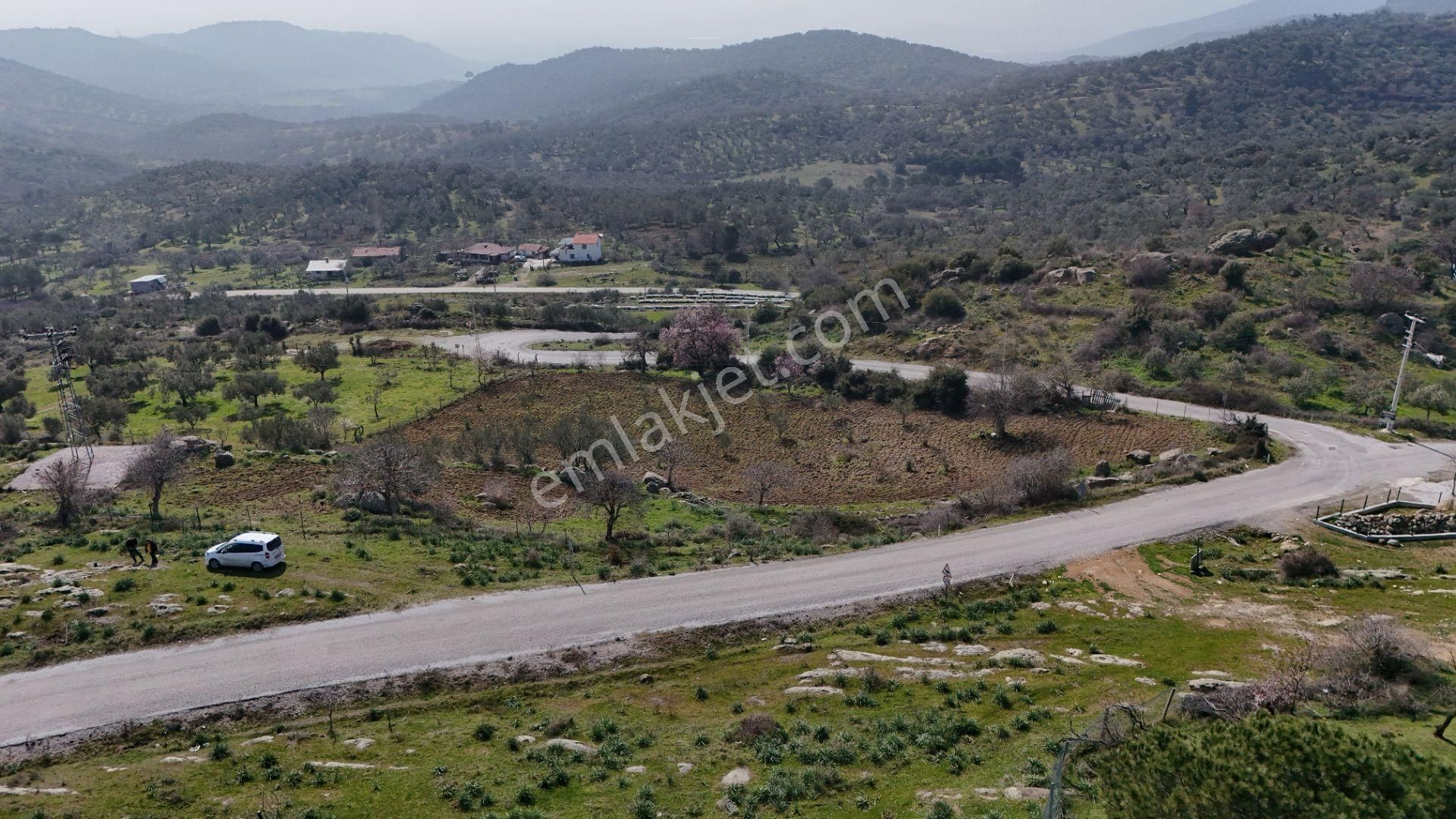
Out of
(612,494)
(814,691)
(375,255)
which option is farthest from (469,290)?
(814,691)

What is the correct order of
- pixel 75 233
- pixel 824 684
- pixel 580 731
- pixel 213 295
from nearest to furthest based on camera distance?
pixel 580 731 < pixel 824 684 < pixel 213 295 < pixel 75 233

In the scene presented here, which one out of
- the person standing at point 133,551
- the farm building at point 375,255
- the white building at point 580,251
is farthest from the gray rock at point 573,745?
the farm building at point 375,255

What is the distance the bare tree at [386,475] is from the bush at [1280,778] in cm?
2792

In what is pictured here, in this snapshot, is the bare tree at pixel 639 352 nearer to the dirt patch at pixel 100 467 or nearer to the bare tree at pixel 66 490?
the dirt patch at pixel 100 467

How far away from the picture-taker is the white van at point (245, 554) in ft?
81.9

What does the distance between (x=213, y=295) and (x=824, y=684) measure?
98576mm

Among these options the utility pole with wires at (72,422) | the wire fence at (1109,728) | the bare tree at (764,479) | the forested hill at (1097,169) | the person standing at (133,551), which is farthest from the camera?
the forested hill at (1097,169)

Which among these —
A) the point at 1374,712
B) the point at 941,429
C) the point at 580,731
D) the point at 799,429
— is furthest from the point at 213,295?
the point at 1374,712

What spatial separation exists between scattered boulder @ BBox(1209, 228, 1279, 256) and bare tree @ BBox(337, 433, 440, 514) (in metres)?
61.0

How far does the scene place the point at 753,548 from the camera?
1160 inches

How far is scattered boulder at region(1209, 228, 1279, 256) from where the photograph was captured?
62.7m

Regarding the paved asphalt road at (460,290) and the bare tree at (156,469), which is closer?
the bare tree at (156,469)

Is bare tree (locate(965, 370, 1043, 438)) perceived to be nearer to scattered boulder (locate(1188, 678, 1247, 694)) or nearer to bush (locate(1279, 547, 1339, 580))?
bush (locate(1279, 547, 1339, 580))

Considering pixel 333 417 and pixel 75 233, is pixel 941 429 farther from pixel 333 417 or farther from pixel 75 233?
pixel 75 233
